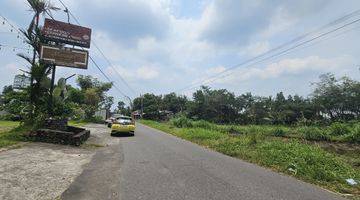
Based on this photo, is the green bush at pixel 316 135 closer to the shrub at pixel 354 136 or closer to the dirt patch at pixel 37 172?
the shrub at pixel 354 136

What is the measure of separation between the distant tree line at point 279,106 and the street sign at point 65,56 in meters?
53.3

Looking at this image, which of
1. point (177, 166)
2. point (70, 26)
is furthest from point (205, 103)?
point (177, 166)

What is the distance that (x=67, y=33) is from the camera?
3030 cm

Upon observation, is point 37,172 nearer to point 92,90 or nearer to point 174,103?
point 92,90

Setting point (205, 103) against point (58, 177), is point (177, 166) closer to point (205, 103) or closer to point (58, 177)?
point (58, 177)

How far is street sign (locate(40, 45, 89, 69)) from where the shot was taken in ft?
75.0

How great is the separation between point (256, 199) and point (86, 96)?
196 feet

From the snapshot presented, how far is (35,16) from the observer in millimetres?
21922

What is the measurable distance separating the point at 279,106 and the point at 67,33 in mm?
65714

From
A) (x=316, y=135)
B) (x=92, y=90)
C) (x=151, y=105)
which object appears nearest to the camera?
(x=316, y=135)

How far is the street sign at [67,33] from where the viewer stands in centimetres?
2823

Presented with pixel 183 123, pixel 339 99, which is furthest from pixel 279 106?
pixel 183 123

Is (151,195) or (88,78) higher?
(88,78)

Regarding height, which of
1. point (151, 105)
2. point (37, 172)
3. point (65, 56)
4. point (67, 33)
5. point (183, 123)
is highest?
point (67, 33)
